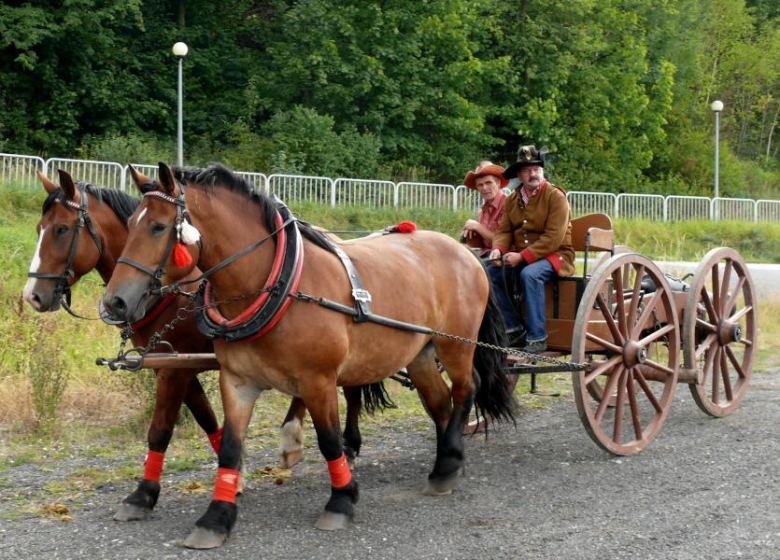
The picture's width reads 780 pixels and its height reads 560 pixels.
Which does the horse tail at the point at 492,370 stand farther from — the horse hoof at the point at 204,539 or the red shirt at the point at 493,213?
the horse hoof at the point at 204,539

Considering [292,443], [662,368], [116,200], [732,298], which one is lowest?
[292,443]

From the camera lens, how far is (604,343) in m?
6.00

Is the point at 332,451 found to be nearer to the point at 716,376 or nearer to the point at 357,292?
the point at 357,292

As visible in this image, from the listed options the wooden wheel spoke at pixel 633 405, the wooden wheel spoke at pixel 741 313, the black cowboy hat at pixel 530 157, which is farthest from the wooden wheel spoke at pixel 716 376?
the black cowboy hat at pixel 530 157

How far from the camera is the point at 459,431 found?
5.53 meters

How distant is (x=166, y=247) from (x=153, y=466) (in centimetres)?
137

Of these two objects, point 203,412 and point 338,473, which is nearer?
Result: point 338,473

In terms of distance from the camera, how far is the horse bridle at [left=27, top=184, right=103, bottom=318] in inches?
201

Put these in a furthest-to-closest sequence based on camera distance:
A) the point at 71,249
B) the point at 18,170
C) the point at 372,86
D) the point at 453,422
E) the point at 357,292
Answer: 1. the point at 372,86
2. the point at 18,170
3. the point at 453,422
4. the point at 71,249
5. the point at 357,292

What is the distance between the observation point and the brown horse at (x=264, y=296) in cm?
418

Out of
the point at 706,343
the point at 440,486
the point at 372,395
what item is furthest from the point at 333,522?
the point at 706,343

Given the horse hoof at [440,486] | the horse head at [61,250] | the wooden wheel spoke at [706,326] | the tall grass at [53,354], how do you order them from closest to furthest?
the horse head at [61,250] → the horse hoof at [440,486] → the tall grass at [53,354] → the wooden wheel spoke at [706,326]

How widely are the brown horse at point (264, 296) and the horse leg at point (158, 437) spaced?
1.77 feet

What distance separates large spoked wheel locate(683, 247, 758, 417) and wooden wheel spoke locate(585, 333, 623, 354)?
82 centimetres
